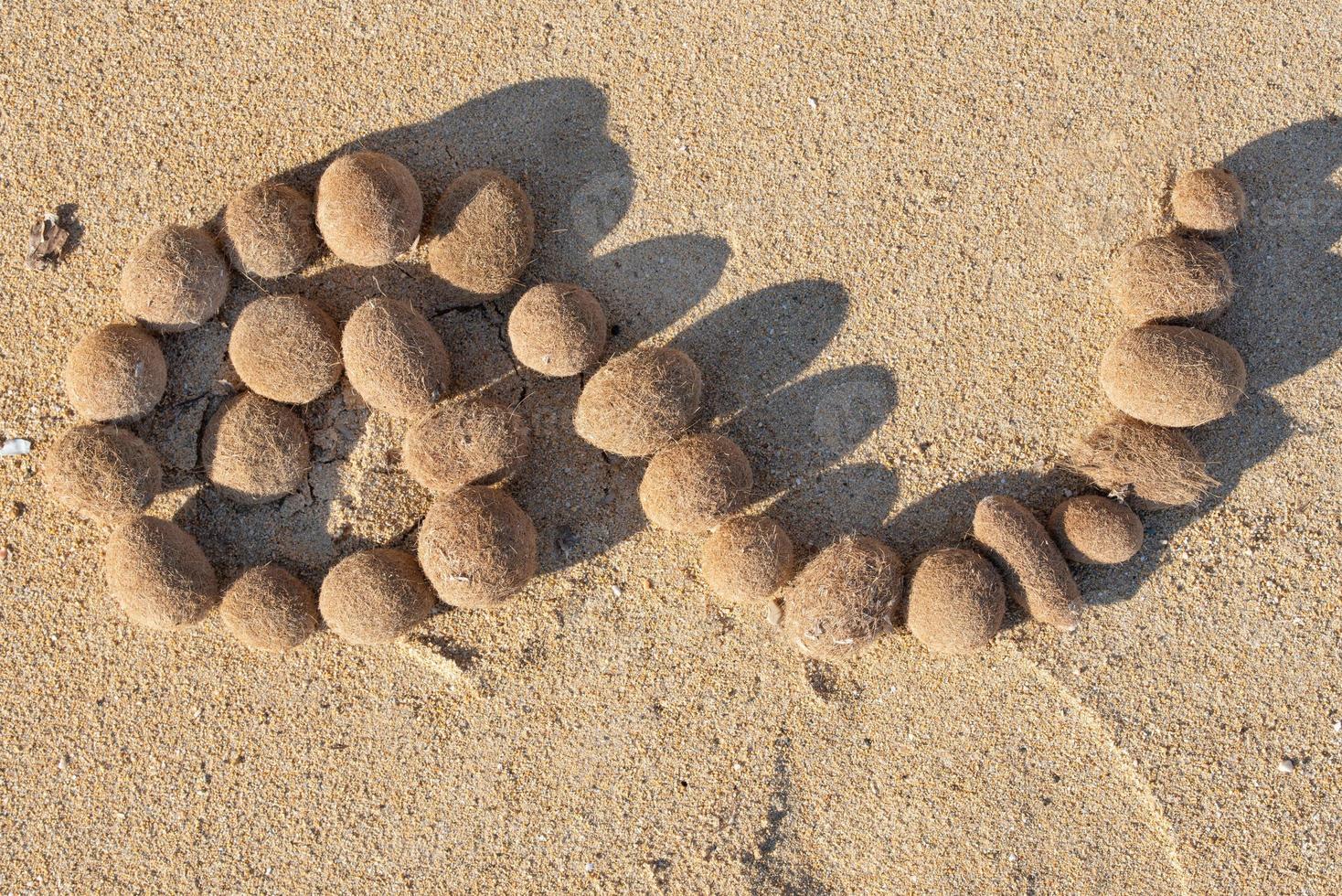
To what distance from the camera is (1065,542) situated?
3510 millimetres

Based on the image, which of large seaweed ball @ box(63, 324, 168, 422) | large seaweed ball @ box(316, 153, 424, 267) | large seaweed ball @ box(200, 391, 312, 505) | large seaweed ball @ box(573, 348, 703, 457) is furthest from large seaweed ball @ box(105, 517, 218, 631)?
large seaweed ball @ box(573, 348, 703, 457)

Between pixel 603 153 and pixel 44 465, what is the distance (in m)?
2.56

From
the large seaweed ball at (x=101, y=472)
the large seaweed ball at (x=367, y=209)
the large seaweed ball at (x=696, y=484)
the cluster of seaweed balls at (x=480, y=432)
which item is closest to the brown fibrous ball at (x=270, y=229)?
the cluster of seaweed balls at (x=480, y=432)

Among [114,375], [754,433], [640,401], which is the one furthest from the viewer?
[754,433]

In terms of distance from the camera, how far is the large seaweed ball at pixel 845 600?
3.37m

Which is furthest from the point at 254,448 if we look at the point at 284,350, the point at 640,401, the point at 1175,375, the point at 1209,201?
the point at 1209,201

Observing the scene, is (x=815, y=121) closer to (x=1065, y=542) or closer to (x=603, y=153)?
(x=603, y=153)

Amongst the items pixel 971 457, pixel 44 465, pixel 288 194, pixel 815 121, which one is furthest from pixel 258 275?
pixel 971 457

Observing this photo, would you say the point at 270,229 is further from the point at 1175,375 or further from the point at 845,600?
the point at 1175,375

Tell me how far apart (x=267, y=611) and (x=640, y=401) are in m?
1.67

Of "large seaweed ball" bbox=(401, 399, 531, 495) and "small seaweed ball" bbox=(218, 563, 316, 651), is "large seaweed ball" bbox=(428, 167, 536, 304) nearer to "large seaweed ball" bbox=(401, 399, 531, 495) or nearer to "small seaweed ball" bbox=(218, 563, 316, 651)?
"large seaweed ball" bbox=(401, 399, 531, 495)

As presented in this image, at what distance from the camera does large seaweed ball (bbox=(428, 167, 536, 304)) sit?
340 cm

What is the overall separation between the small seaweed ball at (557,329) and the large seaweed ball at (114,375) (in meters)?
1.42

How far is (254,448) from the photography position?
136 inches
